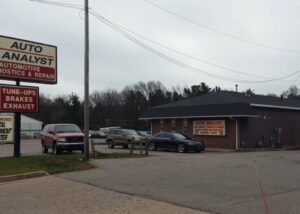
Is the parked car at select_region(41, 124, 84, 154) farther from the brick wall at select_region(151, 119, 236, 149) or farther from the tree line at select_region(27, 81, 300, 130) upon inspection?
the tree line at select_region(27, 81, 300, 130)

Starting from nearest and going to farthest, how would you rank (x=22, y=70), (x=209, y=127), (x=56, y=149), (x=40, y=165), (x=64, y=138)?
(x=40, y=165)
(x=22, y=70)
(x=64, y=138)
(x=56, y=149)
(x=209, y=127)

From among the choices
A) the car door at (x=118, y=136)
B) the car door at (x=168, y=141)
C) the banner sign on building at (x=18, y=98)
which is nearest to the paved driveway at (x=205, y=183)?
the banner sign on building at (x=18, y=98)

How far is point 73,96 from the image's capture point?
118 m

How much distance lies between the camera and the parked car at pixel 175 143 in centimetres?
3347

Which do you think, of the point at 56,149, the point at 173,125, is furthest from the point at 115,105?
the point at 56,149

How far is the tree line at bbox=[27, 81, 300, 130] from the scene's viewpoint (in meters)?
113

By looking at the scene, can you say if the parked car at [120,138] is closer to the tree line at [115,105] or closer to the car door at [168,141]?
the car door at [168,141]

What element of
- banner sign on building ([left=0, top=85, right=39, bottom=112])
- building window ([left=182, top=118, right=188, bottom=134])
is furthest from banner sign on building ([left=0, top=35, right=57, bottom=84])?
building window ([left=182, top=118, right=188, bottom=134])

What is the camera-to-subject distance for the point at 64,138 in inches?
1062

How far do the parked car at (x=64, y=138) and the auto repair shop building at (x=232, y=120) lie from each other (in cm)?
1580

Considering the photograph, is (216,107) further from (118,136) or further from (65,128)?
(65,128)

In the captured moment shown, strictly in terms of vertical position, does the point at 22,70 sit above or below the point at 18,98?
above

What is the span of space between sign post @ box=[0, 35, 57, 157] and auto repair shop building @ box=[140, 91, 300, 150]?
19.9 metres

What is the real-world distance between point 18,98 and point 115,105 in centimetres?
11392
